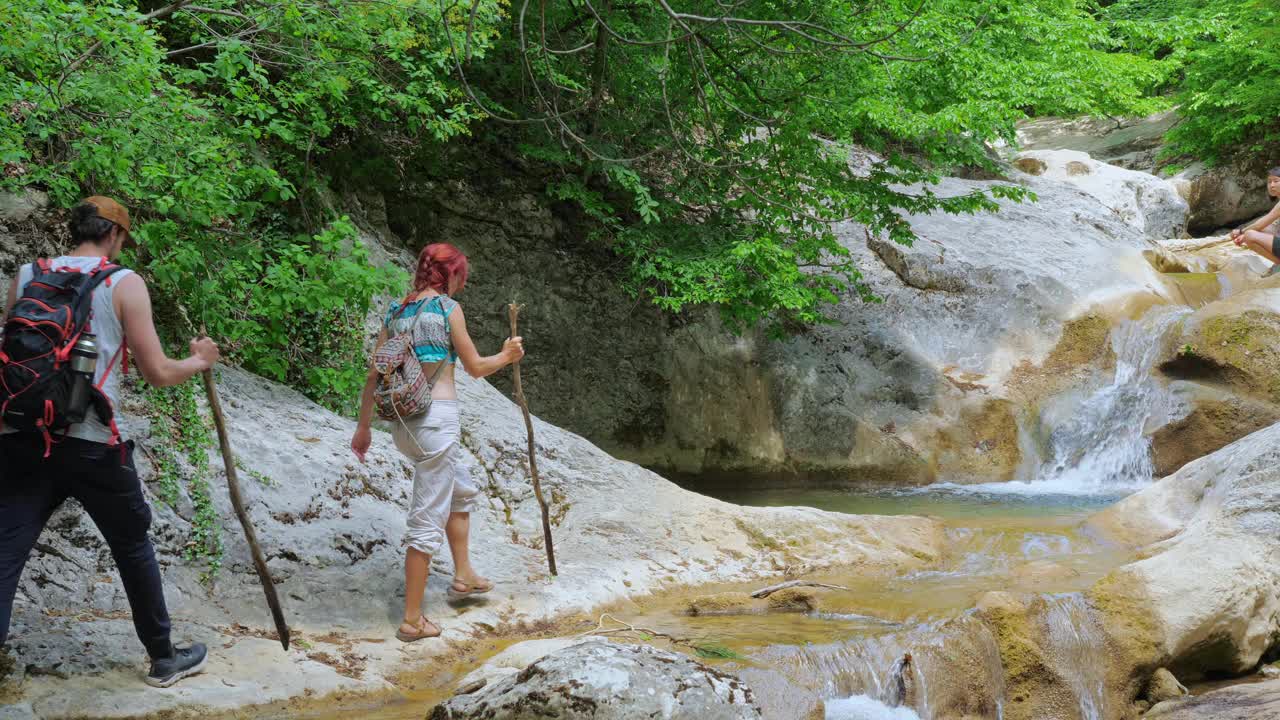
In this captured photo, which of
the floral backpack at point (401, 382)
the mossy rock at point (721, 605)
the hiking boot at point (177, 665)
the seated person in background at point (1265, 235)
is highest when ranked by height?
the seated person in background at point (1265, 235)

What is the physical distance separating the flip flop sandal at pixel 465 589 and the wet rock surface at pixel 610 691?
158cm

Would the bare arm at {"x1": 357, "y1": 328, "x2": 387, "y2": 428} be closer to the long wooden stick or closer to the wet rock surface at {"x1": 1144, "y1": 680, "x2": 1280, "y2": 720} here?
the long wooden stick

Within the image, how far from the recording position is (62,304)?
3.34 meters

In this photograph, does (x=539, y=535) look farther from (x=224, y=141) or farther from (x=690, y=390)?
(x=690, y=390)

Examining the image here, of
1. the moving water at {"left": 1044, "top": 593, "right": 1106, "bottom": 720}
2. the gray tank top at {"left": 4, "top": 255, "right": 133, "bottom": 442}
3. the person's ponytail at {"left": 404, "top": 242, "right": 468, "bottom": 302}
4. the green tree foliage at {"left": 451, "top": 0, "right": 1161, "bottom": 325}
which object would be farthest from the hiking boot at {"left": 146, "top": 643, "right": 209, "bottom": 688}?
the green tree foliage at {"left": 451, "top": 0, "right": 1161, "bottom": 325}

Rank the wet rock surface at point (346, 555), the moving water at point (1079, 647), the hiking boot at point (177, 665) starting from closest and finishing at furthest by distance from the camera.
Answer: the hiking boot at point (177, 665), the wet rock surface at point (346, 555), the moving water at point (1079, 647)

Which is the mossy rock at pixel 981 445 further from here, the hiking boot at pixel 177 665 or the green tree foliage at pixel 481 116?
the hiking boot at pixel 177 665

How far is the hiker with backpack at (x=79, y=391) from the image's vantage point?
329 centimetres

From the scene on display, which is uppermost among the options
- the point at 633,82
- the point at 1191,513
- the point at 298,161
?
the point at 633,82

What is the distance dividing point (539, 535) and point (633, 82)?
5073 mm

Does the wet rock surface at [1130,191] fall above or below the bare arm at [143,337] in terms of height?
above

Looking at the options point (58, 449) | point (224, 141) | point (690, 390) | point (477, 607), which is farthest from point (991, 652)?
point (690, 390)

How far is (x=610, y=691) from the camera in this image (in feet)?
10.9

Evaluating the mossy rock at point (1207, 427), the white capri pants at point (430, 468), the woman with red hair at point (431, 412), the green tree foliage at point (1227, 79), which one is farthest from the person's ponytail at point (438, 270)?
the green tree foliage at point (1227, 79)
